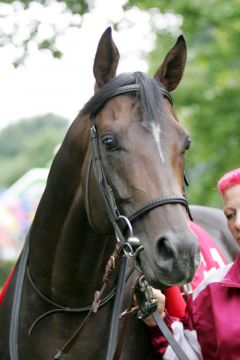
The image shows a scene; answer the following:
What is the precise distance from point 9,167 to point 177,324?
55519 mm

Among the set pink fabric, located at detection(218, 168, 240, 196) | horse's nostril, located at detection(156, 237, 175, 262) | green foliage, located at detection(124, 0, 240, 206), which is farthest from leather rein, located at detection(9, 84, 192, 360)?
green foliage, located at detection(124, 0, 240, 206)

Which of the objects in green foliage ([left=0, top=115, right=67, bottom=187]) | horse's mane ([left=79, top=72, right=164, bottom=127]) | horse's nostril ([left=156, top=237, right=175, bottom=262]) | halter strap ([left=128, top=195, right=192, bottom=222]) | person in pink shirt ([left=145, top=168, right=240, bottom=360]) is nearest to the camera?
horse's nostril ([left=156, top=237, right=175, bottom=262])

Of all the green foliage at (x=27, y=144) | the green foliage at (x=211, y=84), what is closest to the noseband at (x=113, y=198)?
the green foliage at (x=211, y=84)

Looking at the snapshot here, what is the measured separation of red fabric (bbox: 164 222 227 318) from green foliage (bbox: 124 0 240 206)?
4246 mm

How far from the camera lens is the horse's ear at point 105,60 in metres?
3.62

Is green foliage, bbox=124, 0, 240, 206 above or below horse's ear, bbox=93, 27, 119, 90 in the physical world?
above

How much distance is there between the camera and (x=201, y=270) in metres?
5.12

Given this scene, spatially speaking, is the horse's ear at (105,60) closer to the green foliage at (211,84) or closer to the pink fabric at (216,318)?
the pink fabric at (216,318)

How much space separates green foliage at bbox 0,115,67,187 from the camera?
57031 mm

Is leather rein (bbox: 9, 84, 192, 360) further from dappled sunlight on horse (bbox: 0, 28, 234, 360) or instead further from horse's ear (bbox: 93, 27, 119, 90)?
horse's ear (bbox: 93, 27, 119, 90)

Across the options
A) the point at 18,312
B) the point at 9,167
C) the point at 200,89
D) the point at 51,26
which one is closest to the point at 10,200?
the point at 200,89

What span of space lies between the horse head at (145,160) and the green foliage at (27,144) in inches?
1896

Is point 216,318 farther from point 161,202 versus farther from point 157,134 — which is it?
point 157,134

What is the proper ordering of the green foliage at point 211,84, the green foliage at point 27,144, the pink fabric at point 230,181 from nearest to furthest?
the pink fabric at point 230,181 < the green foliage at point 211,84 < the green foliage at point 27,144
